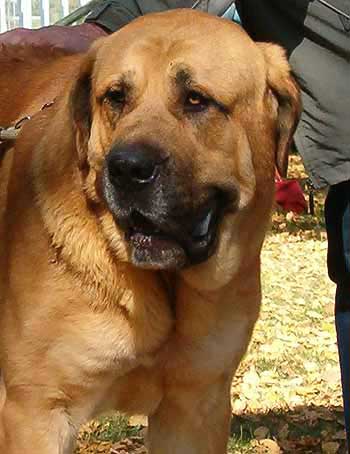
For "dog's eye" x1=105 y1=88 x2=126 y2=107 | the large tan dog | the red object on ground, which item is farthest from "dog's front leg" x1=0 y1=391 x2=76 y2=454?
the red object on ground

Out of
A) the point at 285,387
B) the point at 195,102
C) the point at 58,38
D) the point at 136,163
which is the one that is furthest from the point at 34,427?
the point at 285,387

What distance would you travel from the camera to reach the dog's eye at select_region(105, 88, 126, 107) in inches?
118

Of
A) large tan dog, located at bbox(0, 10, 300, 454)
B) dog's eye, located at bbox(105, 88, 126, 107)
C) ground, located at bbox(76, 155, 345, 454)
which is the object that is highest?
dog's eye, located at bbox(105, 88, 126, 107)

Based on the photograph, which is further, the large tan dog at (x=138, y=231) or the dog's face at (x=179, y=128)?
the large tan dog at (x=138, y=231)

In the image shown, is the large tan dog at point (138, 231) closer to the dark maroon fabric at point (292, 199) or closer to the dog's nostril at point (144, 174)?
the dog's nostril at point (144, 174)

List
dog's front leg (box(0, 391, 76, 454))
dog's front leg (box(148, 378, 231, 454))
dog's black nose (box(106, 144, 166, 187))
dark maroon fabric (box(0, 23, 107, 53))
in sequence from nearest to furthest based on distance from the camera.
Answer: dog's black nose (box(106, 144, 166, 187))
dog's front leg (box(0, 391, 76, 454))
dog's front leg (box(148, 378, 231, 454))
dark maroon fabric (box(0, 23, 107, 53))

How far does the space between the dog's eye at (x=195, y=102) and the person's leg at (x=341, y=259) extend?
26.8 inches

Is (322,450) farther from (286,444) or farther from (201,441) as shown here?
(201,441)

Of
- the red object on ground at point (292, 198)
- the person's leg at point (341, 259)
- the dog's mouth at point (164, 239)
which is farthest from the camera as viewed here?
the red object on ground at point (292, 198)

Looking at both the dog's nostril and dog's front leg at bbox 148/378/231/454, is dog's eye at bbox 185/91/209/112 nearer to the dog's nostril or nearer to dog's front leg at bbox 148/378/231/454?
the dog's nostril

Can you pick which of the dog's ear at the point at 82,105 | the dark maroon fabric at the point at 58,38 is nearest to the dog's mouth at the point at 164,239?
the dog's ear at the point at 82,105

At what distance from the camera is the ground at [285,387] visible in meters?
4.52

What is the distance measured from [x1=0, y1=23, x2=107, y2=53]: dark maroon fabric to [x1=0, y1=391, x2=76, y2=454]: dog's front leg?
1.34 metres

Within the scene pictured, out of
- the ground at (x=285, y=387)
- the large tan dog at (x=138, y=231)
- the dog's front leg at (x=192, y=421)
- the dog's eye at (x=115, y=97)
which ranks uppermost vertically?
the dog's eye at (x=115, y=97)
